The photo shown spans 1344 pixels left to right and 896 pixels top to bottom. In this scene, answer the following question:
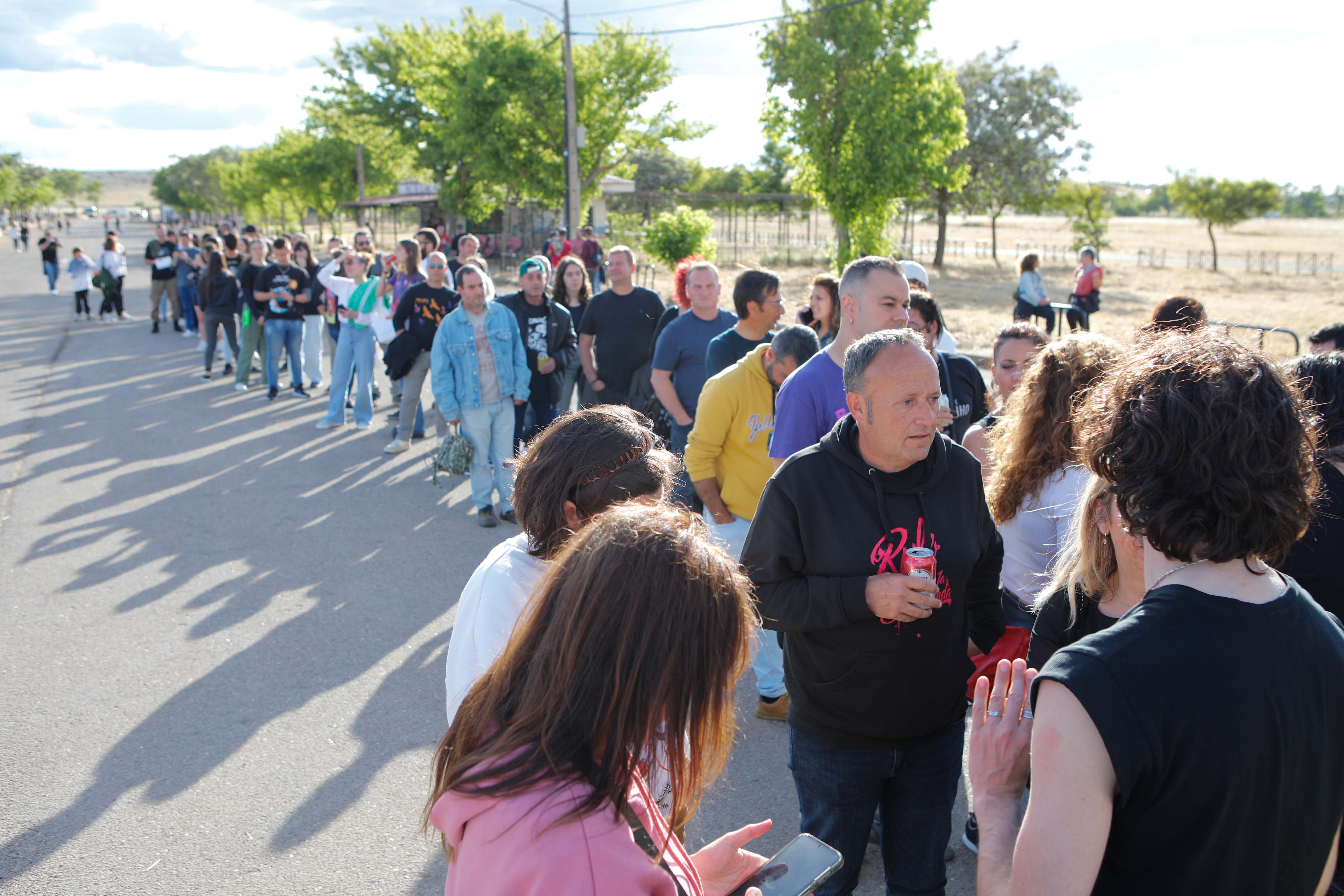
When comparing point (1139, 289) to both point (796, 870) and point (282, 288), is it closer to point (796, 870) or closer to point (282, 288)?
point (282, 288)

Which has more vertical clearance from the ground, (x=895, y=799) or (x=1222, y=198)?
(x=1222, y=198)

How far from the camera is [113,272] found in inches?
696

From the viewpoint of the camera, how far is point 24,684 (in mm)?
4430

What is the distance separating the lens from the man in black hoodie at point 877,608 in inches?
95.5

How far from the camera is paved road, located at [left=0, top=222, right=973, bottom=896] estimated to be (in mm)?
3258

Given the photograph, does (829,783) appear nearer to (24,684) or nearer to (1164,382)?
(1164,382)

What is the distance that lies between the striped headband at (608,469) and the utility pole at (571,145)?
707 inches

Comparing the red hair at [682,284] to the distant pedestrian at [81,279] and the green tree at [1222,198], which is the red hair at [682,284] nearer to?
the distant pedestrian at [81,279]

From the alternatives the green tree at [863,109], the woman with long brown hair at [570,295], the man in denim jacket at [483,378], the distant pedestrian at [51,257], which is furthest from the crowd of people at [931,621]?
the distant pedestrian at [51,257]

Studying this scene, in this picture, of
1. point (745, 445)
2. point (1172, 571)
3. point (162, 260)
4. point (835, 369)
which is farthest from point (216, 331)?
point (1172, 571)

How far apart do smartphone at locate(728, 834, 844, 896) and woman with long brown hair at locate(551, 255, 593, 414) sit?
21.0ft

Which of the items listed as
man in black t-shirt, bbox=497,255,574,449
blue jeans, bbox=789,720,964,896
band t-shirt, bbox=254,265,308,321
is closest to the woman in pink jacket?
blue jeans, bbox=789,720,964,896

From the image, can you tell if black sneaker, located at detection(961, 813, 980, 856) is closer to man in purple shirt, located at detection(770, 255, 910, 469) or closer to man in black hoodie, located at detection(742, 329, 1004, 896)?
man in black hoodie, located at detection(742, 329, 1004, 896)

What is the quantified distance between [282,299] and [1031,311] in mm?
10933
